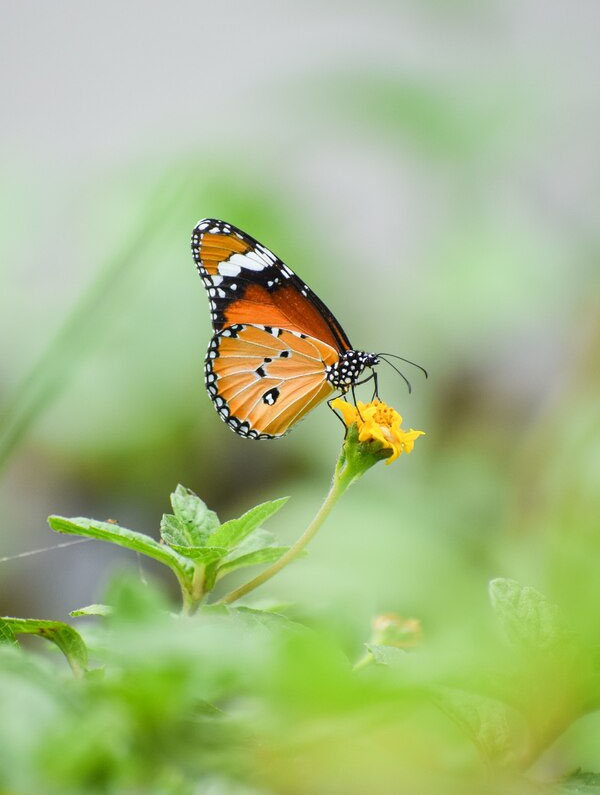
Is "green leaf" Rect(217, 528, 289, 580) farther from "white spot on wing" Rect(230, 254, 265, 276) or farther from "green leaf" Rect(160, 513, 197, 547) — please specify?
"white spot on wing" Rect(230, 254, 265, 276)

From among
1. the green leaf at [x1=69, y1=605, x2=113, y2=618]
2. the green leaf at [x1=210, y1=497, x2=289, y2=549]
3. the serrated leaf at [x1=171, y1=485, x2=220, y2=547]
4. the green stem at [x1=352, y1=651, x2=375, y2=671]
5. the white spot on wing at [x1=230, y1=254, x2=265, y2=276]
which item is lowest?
the green leaf at [x1=69, y1=605, x2=113, y2=618]

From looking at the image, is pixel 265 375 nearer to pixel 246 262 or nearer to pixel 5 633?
pixel 246 262

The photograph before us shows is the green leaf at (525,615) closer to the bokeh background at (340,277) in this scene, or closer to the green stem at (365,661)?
the green stem at (365,661)

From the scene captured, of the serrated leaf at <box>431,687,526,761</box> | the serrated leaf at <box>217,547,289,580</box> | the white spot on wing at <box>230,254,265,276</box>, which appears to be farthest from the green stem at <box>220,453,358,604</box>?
the white spot on wing at <box>230,254,265,276</box>

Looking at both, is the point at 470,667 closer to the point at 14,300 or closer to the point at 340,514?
the point at 340,514

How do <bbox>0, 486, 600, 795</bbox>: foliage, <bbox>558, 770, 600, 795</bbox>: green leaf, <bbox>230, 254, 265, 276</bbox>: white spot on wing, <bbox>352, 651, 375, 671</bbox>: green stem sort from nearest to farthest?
<bbox>0, 486, 600, 795</bbox>: foliage → <bbox>558, 770, 600, 795</bbox>: green leaf → <bbox>352, 651, 375, 671</bbox>: green stem → <bbox>230, 254, 265, 276</bbox>: white spot on wing

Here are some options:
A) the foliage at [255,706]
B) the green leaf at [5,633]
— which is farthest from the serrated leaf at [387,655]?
the green leaf at [5,633]
